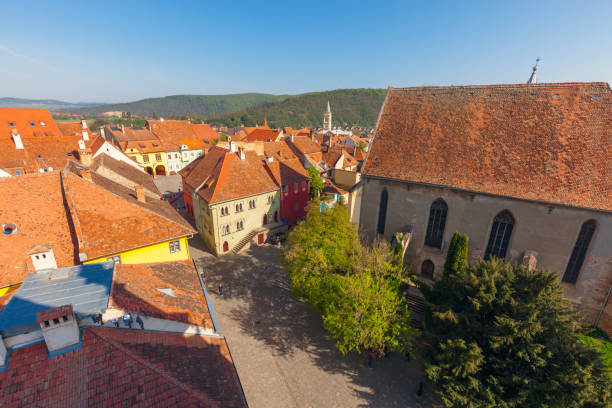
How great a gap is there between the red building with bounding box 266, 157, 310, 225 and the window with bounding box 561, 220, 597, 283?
28.1 m

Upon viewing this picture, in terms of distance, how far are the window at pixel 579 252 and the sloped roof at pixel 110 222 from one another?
27.8m

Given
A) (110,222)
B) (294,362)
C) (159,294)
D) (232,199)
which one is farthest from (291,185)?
(159,294)

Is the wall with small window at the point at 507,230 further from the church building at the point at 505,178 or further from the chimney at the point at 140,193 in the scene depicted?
the chimney at the point at 140,193

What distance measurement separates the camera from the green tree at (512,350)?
453 inches

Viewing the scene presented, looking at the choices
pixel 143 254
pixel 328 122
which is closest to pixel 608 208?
pixel 143 254

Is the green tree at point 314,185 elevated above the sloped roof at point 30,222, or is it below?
below

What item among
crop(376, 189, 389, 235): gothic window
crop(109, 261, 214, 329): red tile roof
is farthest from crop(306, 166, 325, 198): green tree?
crop(109, 261, 214, 329): red tile roof

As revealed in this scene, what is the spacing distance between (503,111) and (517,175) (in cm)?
579

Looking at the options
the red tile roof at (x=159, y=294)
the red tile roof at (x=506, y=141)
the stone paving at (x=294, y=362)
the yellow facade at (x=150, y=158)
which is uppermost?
the red tile roof at (x=506, y=141)

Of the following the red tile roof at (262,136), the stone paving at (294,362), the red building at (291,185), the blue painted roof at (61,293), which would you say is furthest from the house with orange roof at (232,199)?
the red tile roof at (262,136)

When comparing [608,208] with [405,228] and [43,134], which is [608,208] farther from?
[43,134]

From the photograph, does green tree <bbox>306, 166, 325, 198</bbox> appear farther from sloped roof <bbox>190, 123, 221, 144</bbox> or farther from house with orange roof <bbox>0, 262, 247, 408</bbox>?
sloped roof <bbox>190, 123, 221, 144</bbox>

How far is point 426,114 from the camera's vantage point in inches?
976

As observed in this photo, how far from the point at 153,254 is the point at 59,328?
1114 cm
